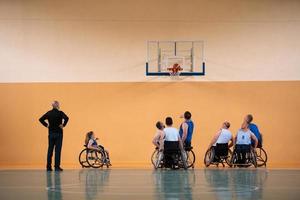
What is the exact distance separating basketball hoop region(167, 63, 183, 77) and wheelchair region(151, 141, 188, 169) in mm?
3441

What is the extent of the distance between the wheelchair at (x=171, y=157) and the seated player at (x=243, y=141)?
108cm

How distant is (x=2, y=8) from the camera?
15305mm

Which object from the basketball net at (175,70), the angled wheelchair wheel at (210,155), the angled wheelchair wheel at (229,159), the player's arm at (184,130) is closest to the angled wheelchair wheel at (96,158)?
the player's arm at (184,130)

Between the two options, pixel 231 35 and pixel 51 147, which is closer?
pixel 51 147

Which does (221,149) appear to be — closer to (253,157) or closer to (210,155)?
(210,155)

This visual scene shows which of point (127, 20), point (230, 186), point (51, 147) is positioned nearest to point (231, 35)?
point (127, 20)

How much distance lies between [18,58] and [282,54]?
6.77 m

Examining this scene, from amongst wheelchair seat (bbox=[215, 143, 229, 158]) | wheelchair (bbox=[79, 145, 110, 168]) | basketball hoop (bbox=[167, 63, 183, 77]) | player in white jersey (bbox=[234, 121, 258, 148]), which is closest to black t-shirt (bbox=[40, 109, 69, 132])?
wheelchair (bbox=[79, 145, 110, 168])

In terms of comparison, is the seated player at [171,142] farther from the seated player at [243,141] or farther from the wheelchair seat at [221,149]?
the seated player at [243,141]

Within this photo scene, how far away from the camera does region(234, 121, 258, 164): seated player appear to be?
38.8ft

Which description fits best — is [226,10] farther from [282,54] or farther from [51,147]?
[51,147]

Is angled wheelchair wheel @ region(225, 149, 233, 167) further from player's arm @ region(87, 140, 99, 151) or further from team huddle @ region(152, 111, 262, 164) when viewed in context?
player's arm @ region(87, 140, 99, 151)

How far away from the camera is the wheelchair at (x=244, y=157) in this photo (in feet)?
39.1

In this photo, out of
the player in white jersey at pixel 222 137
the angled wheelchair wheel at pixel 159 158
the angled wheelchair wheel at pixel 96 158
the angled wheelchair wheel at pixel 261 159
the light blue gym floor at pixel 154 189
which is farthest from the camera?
the angled wheelchair wheel at pixel 261 159
